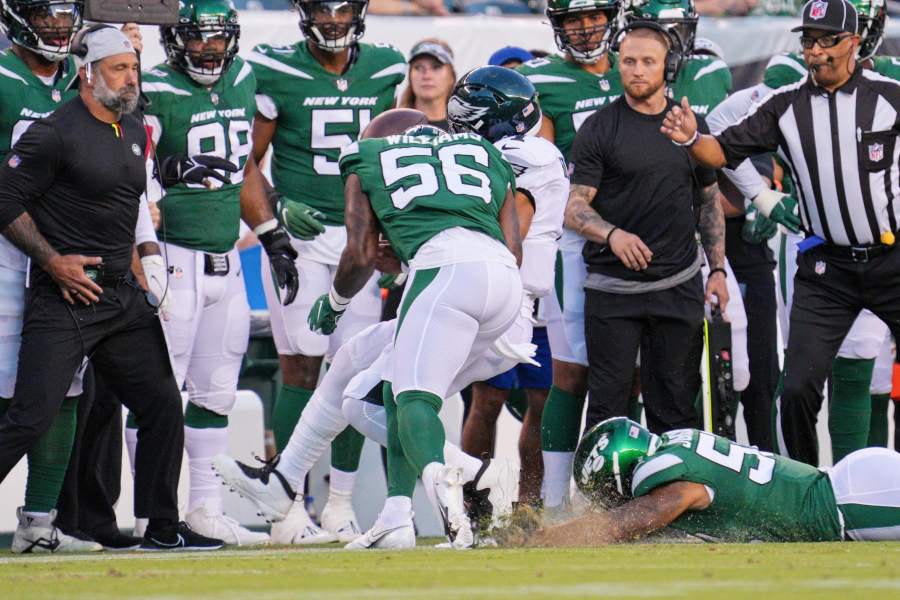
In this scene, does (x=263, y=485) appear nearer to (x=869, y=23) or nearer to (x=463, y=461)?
(x=463, y=461)

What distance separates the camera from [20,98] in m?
6.28

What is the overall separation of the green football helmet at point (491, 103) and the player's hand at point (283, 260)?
1.19 m

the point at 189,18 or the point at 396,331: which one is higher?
the point at 189,18

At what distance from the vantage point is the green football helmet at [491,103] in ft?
19.2

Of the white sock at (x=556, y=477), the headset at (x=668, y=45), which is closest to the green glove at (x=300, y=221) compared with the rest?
the white sock at (x=556, y=477)

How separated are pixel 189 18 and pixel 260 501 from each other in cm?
213

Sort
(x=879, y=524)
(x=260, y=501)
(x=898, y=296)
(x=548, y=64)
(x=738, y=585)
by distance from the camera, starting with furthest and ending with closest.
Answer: (x=548, y=64) < (x=898, y=296) < (x=260, y=501) < (x=879, y=524) < (x=738, y=585)

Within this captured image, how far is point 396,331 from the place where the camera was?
5.25 meters

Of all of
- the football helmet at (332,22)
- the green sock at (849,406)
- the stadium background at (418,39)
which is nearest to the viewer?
the green sock at (849,406)

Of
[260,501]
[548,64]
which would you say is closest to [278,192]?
[548,64]

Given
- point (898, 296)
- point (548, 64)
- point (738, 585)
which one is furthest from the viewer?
point (548, 64)

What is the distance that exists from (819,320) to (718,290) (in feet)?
2.01

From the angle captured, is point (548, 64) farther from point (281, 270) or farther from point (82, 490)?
point (82, 490)

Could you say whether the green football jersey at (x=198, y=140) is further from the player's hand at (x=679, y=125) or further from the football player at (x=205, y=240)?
the player's hand at (x=679, y=125)
